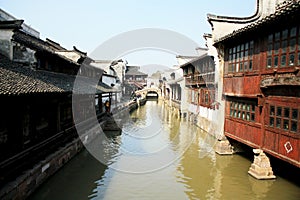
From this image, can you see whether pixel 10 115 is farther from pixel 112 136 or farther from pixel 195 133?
pixel 195 133

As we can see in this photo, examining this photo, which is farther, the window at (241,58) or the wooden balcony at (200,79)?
the wooden balcony at (200,79)

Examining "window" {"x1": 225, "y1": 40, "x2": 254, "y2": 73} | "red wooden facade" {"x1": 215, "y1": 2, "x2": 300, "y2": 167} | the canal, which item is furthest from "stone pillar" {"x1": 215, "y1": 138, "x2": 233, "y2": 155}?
"window" {"x1": 225, "y1": 40, "x2": 254, "y2": 73}

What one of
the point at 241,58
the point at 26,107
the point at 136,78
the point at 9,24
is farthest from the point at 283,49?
the point at 136,78

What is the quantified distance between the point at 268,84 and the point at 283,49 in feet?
4.90

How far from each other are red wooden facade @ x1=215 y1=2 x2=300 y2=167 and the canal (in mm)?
1590

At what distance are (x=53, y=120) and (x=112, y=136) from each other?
709 cm

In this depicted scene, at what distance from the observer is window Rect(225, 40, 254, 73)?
13000 mm

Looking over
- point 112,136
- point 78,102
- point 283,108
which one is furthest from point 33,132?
point 283,108

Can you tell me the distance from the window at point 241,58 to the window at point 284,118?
2.73 m

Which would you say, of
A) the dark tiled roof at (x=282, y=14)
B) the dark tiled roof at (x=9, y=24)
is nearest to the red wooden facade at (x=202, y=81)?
the dark tiled roof at (x=282, y=14)

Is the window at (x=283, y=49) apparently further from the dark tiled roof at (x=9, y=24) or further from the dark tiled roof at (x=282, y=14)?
the dark tiled roof at (x=9, y=24)

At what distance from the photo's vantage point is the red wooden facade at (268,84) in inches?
385

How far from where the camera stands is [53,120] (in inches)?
651

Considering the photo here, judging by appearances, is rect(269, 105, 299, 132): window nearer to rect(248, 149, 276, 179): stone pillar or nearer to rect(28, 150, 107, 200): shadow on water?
rect(248, 149, 276, 179): stone pillar
